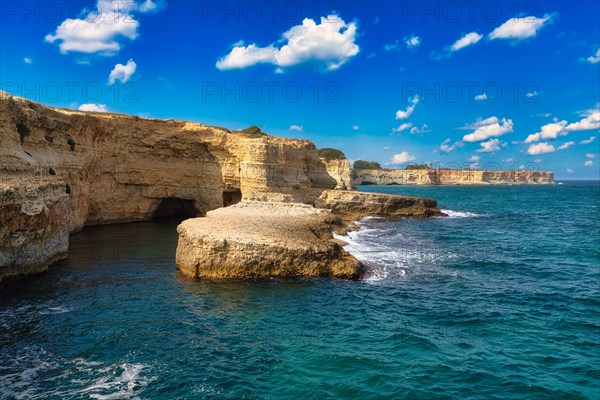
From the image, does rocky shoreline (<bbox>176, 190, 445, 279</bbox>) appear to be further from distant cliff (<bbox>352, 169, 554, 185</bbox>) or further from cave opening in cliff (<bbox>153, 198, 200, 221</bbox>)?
distant cliff (<bbox>352, 169, 554, 185</bbox>)

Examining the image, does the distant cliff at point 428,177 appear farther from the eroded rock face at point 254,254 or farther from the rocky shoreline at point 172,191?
the eroded rock face at point 254,254

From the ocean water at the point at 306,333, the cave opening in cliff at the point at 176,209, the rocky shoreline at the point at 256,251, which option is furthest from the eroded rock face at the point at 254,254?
the cave opening in cliff at the point at 176,209

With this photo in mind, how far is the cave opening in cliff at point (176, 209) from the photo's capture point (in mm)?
40188

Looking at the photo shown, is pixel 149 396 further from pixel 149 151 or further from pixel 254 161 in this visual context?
pixel 149 151

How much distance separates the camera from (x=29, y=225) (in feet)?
55.6

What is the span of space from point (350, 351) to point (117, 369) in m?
6.01

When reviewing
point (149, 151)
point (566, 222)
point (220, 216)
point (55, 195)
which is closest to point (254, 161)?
point (149, 151)

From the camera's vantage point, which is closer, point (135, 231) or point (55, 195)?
point (55, 195)

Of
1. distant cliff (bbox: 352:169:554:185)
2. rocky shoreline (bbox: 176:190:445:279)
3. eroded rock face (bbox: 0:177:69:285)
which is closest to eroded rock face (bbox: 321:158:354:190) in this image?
rocky shoreline (bbox: 176:190:445:279)

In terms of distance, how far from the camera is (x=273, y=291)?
628 inches

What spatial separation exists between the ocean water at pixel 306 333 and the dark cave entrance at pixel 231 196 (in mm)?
16308

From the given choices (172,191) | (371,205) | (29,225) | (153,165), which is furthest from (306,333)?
(371,205)

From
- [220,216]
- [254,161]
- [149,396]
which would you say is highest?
[254,161]

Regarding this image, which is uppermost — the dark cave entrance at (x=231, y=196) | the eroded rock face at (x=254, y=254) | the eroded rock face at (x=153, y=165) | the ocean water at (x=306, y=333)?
the eroded rock face at (x=153, y=165)
